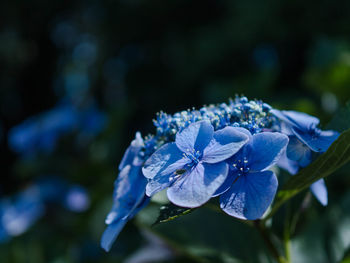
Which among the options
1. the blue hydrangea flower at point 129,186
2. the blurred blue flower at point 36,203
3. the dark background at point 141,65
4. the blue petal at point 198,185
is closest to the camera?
the blue petal at point 198,185

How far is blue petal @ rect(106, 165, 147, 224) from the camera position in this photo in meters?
1.11

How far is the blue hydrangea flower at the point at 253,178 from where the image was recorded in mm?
915

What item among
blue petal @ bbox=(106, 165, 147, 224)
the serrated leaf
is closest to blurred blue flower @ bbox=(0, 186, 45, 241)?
blue petal @ bbox=(106, 165, 147, 224)

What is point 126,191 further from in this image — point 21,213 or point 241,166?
point 21,213

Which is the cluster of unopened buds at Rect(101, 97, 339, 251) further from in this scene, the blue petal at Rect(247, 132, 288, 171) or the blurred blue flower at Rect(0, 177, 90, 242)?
the blurred blue flower at Rect(0, 177, 90, 242)

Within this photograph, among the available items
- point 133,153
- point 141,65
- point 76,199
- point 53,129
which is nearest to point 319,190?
point 133,153

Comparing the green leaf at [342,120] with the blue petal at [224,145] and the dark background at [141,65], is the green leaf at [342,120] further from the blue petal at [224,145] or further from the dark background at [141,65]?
the dark background at [141,65]

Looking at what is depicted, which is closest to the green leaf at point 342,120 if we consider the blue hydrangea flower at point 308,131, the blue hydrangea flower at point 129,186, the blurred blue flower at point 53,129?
the blue hydrangea flower at point 308,131

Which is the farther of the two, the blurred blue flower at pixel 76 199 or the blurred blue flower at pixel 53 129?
the blurred blue flower at pixel 53 129

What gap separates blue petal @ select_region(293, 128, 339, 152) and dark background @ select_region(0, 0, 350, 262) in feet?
2.55

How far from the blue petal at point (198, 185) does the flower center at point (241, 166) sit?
6cm

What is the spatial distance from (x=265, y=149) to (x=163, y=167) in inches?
9.5

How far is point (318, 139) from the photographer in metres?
A: 1.12

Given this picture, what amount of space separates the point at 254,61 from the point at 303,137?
2422 mm
